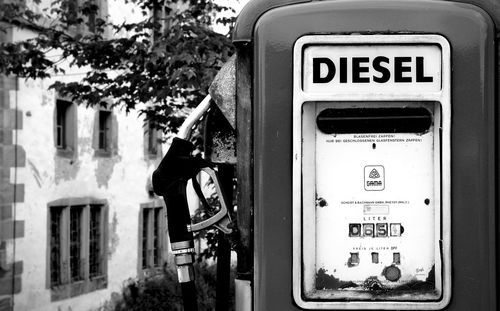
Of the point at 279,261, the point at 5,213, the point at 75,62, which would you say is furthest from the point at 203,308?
the point at 279,261

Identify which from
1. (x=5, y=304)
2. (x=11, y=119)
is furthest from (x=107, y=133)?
(x=5, y=304)

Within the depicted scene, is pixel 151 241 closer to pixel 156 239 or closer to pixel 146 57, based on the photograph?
pixel 156 239

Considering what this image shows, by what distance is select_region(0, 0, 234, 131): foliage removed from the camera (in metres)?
9.65

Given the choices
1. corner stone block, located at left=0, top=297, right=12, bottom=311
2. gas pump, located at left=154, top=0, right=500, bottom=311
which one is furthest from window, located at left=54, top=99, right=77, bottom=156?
gas pump, located at left=154, top=0, right=500, bottom=311

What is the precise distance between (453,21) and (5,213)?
12.8 meters

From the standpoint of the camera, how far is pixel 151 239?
2106cm

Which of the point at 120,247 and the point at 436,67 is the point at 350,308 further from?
the point at 120,247

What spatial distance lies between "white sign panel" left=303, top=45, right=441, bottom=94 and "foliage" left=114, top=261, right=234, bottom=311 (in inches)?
469

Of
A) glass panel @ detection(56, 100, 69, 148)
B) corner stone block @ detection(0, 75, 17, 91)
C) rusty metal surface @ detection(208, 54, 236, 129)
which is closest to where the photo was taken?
rusty metal surface @ detection(208, 54, 236, 129)

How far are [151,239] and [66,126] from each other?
400 centimetres

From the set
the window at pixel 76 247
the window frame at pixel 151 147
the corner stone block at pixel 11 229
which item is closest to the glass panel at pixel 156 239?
the window frame at pixel 151 147

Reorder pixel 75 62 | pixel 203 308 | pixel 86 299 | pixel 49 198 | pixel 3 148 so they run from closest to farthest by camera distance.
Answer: pixel 75 62 < pixel 203 308 < pixel 3 148 < pixel 49 198 < pixel 86 299

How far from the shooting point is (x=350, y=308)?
12.5 ft

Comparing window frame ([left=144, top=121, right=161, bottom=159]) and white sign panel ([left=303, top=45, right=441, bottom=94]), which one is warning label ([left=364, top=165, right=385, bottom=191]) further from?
window frame ([left=144, top=121, right=161, bottom=159])
